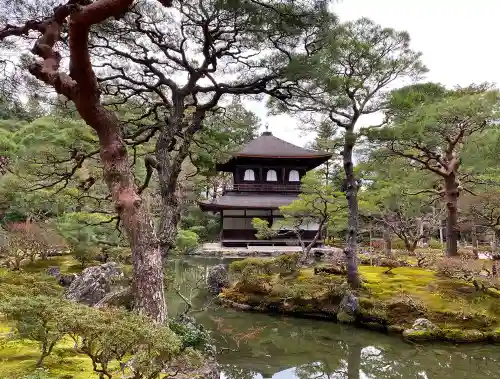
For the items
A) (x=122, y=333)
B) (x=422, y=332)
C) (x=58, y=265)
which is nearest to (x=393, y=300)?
(x=422, y=332)

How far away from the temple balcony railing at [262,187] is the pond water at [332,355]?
1694 centimetres

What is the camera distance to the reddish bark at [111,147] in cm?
451

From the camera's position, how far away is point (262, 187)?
26812 millimetres

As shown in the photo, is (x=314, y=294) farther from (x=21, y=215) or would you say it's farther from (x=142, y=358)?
(x=21, y=215)

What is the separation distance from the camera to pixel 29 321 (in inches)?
148

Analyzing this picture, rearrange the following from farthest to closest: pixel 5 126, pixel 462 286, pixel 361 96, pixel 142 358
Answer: pixel 5 126, pixel 361 96, pixel 462 286, pixel 142 358

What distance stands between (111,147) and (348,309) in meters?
7.36

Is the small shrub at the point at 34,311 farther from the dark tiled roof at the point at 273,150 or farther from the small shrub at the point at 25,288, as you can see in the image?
the dark tiled roof at the point at 273,150

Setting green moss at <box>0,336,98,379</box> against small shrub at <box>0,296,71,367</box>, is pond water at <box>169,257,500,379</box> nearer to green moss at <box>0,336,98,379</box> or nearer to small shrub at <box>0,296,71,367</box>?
green moss at <box>0,336,98,379</box>

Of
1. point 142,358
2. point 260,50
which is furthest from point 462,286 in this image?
point 142,358

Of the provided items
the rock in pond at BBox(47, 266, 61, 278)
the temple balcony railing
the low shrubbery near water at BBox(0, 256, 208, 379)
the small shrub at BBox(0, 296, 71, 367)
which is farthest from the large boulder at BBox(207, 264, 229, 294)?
the temple balcony railing

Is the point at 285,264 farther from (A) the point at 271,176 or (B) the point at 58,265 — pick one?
(A) the point at 271,176

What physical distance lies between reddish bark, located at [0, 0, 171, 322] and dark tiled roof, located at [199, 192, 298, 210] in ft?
64.6

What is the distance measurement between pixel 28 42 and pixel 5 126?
2410 cm
